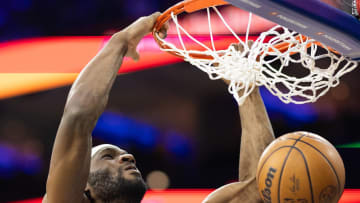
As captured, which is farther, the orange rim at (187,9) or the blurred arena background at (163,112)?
the blurred arena background at (163,112)

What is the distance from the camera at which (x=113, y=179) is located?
191 centimetres

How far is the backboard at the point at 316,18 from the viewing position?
1.41 metres

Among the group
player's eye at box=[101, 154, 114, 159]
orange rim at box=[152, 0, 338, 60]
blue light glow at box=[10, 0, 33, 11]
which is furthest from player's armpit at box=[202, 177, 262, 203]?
blue light glow at box=[10, 0, 33, 11]

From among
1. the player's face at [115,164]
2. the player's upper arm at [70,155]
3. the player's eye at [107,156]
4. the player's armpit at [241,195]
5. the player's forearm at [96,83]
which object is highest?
the player's forearm at [96,83]

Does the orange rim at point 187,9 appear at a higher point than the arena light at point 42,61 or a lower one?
higher

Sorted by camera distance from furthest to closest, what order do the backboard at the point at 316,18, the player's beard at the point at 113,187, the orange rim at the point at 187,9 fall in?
the player's beard at the point at 113,187, the orange rim at the point at 187,9, the backboard at the point at 316,18

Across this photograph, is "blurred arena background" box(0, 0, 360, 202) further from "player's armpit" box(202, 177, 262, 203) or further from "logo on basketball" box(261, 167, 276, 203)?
"logo on basketball" box(261, 167, 276, 203)

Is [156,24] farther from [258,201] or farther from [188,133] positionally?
[188,133]

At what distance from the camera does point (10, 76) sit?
340cm

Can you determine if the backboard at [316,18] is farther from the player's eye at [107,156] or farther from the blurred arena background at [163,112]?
the blurred arena background at [163,112]

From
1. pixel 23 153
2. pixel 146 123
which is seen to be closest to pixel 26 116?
pixel 23 153

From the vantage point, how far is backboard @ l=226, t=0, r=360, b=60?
4.63 feet

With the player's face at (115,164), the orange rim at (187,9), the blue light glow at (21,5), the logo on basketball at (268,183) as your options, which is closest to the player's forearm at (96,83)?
the orange rim at (187,9)

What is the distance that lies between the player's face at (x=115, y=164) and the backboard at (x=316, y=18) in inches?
33.9
